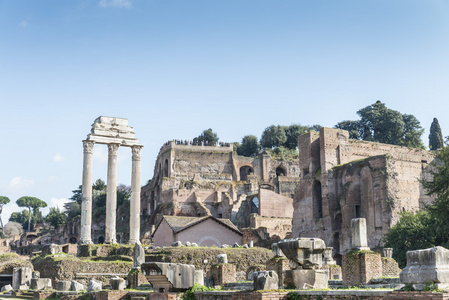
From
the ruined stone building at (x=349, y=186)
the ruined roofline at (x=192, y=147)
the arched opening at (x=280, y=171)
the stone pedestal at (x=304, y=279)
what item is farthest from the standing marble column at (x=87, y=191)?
the arched opening at (x=280, y=171)

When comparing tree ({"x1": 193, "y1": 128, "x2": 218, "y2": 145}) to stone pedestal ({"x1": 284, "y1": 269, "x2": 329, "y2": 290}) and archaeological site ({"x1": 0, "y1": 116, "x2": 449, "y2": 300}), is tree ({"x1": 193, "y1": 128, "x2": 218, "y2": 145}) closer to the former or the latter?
archaeological site ({"x1": 0, "y1": 116, "x2": 449, "y2": 300})

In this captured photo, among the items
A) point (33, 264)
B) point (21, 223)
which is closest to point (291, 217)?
point (33, 264)

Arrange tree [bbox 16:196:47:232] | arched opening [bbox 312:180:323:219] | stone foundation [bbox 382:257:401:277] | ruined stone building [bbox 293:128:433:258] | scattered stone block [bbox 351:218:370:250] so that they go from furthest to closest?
tree [bbox 16:196:47:232]
arched opening [bbox 312:180:323:219]
ruined stone building [bbox 293:128:433:258]
stone foundation [bbox 382:257:401:277]
scattered stone block [bbox 351:218:370:250]

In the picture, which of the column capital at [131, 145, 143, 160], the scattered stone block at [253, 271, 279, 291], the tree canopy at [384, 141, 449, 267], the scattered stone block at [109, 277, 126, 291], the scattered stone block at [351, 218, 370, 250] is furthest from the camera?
the column capital at [131, 145, 143, 160]

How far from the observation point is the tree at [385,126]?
82.0 meters

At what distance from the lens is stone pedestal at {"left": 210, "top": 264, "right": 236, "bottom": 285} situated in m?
19.5

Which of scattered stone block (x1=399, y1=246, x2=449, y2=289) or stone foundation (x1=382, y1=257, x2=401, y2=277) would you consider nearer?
scattered stone block (x1=399, y1=246, x2=449, y2=289)

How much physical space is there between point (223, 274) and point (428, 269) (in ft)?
36.9

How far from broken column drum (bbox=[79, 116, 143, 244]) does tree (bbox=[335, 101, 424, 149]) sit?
48.4 meters

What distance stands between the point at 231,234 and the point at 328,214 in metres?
15.3

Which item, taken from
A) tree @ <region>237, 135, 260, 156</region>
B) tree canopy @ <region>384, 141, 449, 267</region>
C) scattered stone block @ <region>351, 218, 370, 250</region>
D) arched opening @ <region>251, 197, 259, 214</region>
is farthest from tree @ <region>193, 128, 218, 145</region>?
scattered stone block @ <region>351, 218, 370, 250</region>

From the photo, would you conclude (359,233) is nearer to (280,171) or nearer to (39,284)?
(39,284)

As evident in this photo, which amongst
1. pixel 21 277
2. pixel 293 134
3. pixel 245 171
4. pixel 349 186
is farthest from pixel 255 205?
pixel 21 277

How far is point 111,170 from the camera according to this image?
41.4 metres
